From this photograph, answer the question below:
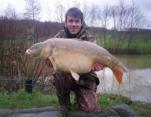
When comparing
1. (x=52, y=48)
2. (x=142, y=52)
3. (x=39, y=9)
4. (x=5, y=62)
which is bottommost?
(x=142, y=52)

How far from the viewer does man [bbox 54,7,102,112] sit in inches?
148

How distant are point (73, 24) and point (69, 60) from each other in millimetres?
690

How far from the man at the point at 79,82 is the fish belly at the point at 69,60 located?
0.61m

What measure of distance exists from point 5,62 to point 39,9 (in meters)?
1.59

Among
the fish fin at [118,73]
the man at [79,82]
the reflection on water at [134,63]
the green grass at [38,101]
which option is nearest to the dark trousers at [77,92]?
the man at [79,82]

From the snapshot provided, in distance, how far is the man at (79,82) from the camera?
3.77 metres

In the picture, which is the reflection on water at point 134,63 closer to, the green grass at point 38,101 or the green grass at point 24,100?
the green grass at point 38,101

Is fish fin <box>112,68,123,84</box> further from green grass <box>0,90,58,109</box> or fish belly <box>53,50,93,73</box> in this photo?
green grass <box>0,90,58,109</box>

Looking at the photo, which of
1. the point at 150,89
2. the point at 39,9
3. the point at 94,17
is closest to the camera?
the point at 39,9

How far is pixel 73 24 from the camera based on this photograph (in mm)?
3754

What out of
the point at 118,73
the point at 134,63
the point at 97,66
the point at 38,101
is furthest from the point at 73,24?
the point at 134,63

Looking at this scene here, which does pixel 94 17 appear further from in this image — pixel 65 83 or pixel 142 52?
pixel 65 83

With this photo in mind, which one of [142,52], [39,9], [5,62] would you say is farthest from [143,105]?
[142,52]

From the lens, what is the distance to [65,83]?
3.96m
